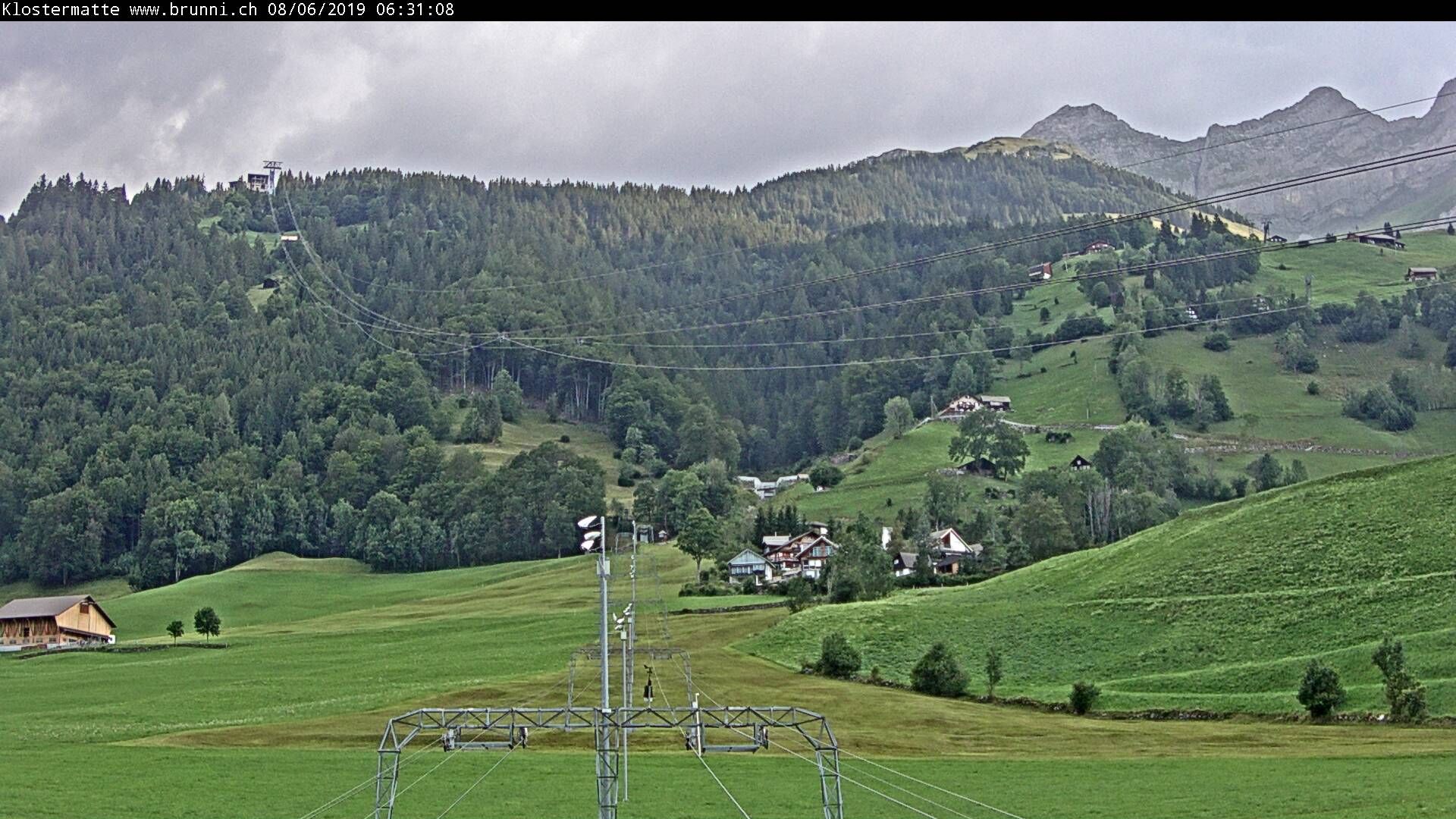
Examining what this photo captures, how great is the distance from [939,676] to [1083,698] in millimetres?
9656

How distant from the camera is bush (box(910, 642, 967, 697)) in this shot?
72812mm

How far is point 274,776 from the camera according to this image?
4628 cm

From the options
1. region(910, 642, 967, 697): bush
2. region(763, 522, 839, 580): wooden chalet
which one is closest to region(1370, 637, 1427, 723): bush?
region(910, 642, 967, 697): bush

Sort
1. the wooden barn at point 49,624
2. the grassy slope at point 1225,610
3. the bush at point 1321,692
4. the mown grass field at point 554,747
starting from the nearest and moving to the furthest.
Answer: the mown grass field at point 554,747, the bush at point 1321,692, the grassy slope at point 1225,610, the wooden barn at point 49,624

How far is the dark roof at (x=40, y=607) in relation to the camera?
113188 mm

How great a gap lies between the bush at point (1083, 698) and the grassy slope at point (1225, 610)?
234 cm

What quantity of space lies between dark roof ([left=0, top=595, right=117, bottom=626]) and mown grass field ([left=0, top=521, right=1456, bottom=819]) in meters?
14.7

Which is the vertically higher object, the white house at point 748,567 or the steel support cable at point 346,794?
the white house at point 748,567

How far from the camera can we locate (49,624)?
113 m

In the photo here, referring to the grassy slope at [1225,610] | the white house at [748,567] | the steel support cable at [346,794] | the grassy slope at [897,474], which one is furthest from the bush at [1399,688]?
the grassy slope at [897,474]

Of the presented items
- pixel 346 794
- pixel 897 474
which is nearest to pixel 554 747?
pixel 346 794

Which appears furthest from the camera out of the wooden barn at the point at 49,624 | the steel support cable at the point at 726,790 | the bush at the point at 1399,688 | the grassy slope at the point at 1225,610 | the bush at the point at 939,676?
the wooden barn at the point at 49,624

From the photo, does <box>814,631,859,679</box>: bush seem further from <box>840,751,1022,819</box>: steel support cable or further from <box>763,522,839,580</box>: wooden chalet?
<box>763,522,839,580</box>: wooden chalet

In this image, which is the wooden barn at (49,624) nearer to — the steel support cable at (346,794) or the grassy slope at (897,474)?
the steel support cable at (346,794)
